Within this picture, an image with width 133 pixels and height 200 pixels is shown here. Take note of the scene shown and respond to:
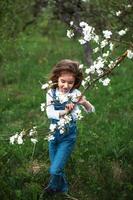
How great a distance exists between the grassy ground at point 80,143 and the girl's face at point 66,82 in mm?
566

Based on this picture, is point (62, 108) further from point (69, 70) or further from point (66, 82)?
point (69, 70)

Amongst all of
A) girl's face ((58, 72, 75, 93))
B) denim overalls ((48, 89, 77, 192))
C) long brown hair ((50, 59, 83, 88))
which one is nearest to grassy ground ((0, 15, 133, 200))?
denim overalls ((48, 89, 77, 192))

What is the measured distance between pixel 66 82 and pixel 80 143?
2084mm

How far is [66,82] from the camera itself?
6.25 m

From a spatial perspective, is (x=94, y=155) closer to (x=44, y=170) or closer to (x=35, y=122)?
(x=44, y=170)

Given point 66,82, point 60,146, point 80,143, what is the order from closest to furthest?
point 66,82, point 60,146, point 80,143

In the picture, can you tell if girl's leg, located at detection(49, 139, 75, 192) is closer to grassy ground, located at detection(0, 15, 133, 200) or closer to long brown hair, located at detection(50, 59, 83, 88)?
grassy ground, located at detection(0, 15, 133, 200)

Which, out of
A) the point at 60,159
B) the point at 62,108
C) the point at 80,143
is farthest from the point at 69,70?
the point at 80,143

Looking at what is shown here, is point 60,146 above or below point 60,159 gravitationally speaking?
above

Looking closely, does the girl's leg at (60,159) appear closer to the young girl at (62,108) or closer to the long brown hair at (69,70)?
the young girl at (62,108)

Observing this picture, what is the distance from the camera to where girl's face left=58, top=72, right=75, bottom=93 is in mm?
6242

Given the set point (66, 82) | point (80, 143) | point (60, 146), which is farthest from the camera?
point (80, 143)

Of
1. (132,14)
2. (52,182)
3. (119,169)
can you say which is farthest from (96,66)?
(132,14)

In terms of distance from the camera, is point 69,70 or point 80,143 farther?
point 80,143
